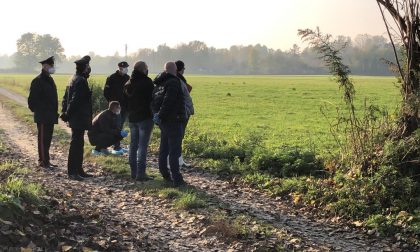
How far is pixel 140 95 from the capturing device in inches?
346

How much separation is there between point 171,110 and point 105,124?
3799mm

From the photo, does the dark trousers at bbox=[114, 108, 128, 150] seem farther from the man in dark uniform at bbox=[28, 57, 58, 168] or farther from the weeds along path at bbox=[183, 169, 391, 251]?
the weeds along path at bbox=[183, 169, 391, 251]

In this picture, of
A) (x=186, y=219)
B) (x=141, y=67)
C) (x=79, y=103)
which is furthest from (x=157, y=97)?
(x=186, y=219)

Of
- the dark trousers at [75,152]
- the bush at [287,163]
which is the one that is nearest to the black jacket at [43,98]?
the dark trousers at [75,152]

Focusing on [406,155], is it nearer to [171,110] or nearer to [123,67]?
[171,110]

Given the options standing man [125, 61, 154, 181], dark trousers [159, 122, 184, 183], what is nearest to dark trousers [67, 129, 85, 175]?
standing man [125, 61, 154, 181]

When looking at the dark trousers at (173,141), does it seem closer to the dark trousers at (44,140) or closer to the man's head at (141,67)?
the man's head at (141,67)

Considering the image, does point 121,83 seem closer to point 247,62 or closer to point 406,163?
point 406,163

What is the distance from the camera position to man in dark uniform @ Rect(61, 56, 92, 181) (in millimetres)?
8992

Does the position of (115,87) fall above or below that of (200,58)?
below

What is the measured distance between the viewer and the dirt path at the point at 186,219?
239 inches

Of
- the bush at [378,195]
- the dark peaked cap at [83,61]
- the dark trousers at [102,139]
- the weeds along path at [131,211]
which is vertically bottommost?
the weeds along path at [131,211]

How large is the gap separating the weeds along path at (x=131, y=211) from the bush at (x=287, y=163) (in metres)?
2.97

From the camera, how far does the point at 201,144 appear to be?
12.4m
